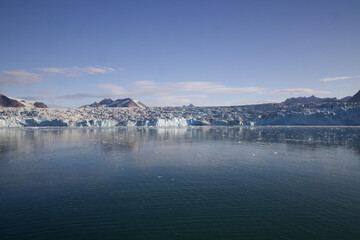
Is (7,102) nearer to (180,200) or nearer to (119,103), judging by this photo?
(119,103)

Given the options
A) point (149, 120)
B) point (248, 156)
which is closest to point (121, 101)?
point (149, 120)

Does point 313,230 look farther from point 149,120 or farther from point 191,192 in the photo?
point 149,120

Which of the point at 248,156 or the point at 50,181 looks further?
the point at 248,156

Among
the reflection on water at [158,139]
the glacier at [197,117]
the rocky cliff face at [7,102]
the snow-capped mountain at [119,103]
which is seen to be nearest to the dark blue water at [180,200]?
the reflection on water at [158,139]

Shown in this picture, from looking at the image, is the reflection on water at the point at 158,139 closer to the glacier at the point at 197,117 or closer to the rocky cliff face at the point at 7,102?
the glacier at the point at 197,117

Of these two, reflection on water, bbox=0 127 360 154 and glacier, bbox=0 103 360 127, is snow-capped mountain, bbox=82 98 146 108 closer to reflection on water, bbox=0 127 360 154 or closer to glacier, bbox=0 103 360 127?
glacier, bbox=0 103 360 127

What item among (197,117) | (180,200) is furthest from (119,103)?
(180,200)

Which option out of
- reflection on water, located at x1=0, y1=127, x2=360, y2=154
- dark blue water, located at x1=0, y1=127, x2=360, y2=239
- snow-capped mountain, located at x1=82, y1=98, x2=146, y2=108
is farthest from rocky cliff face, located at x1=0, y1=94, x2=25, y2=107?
dark blue water, located at x1=0, y1=127, x2=360, y2=239

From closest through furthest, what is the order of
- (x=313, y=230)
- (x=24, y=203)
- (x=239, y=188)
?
(x=313, y=230) → (x=24, y=203) → (x=239, y=188)
